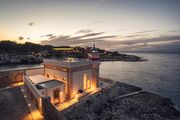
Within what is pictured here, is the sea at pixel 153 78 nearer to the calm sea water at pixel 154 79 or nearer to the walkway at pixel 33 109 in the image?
the calm sea water at pixel 154 79

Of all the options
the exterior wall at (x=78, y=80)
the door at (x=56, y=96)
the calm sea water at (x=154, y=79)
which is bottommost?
the calm sea water at (x=154, y=79)

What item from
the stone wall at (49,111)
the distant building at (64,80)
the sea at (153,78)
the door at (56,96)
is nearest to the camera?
the stone wall at (49,111)

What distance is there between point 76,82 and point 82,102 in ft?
10.1

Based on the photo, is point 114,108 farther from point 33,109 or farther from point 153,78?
point 153,78

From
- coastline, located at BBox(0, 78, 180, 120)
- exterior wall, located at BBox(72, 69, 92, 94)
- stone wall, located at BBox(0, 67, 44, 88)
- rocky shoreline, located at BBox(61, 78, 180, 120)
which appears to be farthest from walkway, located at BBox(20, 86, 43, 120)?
stone wall, located at BBox(0, 67, 44, 88)

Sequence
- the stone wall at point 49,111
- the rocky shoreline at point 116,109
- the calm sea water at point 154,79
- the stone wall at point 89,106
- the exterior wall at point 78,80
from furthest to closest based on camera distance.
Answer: the calm sea water at point 154,79
the exterior wall at point 78,80
the rocky shoreline at point 116,109
the stone wall at point 89,106
the stone wall at point 49,111

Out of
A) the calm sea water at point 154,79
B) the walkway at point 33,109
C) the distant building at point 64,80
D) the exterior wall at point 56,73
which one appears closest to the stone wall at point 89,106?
the distant building at point 64,80

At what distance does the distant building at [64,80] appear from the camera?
53.2ft

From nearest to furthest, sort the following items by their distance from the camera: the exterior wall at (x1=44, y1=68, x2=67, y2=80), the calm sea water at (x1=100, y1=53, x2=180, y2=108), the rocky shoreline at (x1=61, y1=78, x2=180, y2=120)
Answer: the rocky shoreline at (x1=61, y1=78, x2=180, y2=120), the exterior wall at (x1=44, y1=68, x2=67, y2=80), the calm sea water at (x1=100, y1=53, x2=180, y2=108)

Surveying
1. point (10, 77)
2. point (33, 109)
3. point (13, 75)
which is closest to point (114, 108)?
point (33, 109)

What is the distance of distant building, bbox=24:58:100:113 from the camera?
53.2ft

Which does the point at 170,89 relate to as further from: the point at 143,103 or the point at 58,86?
the point at 58,86

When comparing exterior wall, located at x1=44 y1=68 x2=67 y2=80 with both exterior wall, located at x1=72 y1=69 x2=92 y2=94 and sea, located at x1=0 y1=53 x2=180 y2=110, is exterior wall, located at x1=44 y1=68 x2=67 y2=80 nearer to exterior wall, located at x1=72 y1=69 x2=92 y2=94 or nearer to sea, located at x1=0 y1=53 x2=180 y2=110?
exterior wall, located at x1=72 y1=69 x2=92 y2=94

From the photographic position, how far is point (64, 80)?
18656 mm
